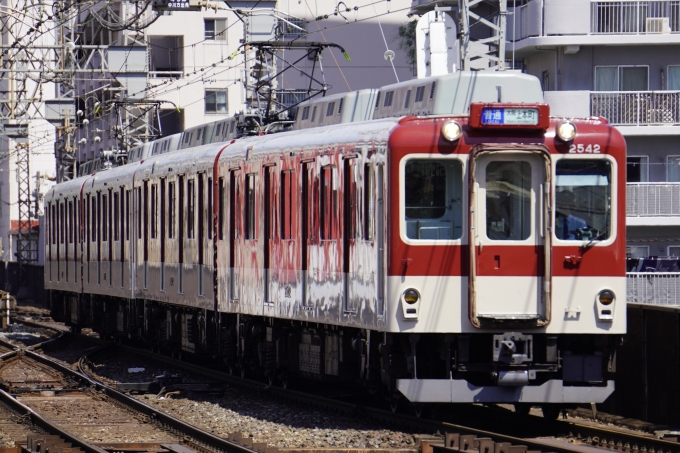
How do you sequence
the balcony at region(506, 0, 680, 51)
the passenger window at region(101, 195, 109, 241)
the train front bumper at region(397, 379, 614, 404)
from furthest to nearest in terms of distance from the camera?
the balcony at region(506, 0, 680, 51) < the passenger window at region(101, 195, 109, 241) < the train front bumper at region(397, 379, 614, 404)

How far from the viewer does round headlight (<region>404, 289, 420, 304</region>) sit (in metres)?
12.2

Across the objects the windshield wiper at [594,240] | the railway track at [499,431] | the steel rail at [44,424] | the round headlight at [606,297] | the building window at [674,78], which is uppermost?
the building window at [674,78]

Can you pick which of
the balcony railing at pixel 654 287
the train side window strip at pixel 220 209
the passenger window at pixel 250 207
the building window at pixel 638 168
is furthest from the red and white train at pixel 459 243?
the building window at pixel 638 168

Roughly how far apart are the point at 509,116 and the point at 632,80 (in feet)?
69.0

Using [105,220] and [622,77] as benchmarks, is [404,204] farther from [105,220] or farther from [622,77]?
[622,77]

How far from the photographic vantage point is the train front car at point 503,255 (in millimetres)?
12156

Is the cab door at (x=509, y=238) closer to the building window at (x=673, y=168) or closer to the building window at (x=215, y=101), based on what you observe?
the building window at (x=673, y=168)

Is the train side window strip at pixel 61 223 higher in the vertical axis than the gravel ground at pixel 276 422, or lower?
higher

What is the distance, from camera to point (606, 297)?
12.4 meters

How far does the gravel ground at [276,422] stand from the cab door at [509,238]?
4.41ft

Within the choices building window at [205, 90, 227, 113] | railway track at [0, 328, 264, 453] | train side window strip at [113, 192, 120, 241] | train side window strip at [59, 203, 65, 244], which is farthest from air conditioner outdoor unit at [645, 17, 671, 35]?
building window at [205, 90, 227, 113]

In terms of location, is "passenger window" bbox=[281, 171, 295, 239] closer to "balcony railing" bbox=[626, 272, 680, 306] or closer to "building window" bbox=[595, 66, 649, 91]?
"balcony railing" bbox=[626, 272, 680, 306]

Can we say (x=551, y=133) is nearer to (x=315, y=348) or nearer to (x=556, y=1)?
(x=315, y=348)

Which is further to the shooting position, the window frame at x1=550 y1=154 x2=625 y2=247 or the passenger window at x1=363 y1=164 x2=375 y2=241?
the passenger window at x1=363 y1=164 x2=375 y2=241
